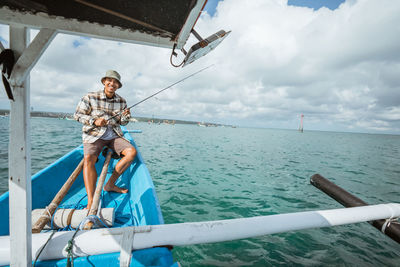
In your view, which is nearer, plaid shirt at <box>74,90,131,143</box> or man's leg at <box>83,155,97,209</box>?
man's leg at <box>83,155,97,209</box>

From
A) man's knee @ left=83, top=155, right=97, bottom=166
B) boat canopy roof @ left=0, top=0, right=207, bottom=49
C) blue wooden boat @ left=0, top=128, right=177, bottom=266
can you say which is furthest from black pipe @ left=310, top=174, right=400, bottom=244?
man's knee @ left=83, top=155, right=97, bottom=166

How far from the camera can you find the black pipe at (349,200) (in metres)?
2.13

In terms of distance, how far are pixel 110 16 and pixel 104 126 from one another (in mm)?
2954

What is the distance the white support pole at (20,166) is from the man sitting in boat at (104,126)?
2.04 m

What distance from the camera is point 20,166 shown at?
1.13m

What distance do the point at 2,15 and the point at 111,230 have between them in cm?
161

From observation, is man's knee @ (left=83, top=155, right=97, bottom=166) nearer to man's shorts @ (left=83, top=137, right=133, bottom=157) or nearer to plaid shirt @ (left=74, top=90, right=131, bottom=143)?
man's shorts @ (left=83, top=137, right=133, bottom=157)

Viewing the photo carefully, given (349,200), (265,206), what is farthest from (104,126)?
(265,206)

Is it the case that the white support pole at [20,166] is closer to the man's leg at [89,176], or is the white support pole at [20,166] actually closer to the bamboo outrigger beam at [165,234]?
the bamboo outrigger beam at [165,234]

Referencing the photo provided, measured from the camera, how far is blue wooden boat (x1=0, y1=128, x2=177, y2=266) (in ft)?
4.50

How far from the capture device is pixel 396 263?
350cm

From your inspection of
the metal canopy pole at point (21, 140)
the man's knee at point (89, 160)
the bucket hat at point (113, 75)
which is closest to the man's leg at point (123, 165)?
the man's knee at point (89, 160)

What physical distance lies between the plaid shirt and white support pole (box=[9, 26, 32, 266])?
2.23 metres

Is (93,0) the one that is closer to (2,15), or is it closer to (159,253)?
(2,15)
